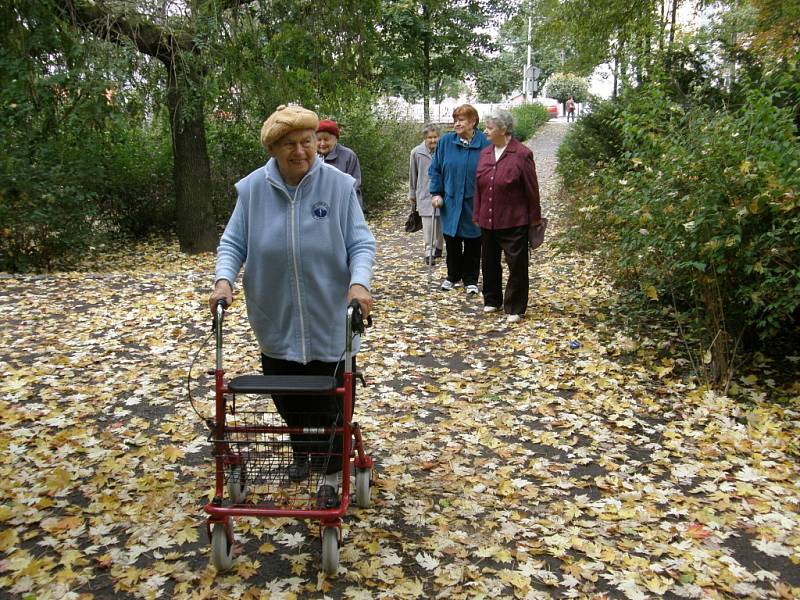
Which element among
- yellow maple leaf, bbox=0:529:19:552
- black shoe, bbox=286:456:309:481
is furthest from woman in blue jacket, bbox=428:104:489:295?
yellow maple leaf, bbox=0:529:19:552

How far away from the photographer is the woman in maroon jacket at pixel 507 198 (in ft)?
24.1

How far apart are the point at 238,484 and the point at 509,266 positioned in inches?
185

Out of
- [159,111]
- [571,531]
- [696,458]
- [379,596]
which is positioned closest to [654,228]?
[696,458]

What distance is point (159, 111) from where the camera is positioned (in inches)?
413

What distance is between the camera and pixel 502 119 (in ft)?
24.1

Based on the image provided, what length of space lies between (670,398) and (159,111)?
26.2ft

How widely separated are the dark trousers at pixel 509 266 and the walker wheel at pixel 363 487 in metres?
3.96

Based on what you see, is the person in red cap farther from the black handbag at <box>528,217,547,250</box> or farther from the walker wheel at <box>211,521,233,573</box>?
the walker wheel at <box>211,521,233,573</box>

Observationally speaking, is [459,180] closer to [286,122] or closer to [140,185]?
[286,122]

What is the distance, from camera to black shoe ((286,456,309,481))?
3393 millimetres

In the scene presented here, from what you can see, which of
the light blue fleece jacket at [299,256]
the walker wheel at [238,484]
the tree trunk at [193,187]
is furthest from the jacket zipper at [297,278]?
the tree trunk at [193,187]

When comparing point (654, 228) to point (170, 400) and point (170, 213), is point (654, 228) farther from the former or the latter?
point (170, 213)

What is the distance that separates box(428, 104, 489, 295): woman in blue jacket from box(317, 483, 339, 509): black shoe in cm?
558

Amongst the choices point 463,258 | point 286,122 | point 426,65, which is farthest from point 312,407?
point 426,65
